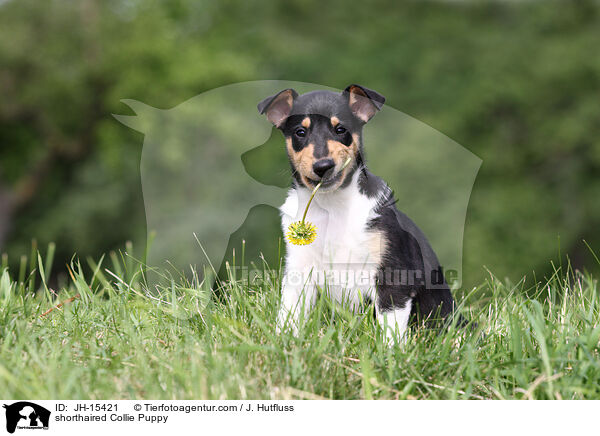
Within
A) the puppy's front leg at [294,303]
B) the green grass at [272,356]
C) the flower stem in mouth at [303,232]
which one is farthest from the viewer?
the flower stem in mouth at [303,232]

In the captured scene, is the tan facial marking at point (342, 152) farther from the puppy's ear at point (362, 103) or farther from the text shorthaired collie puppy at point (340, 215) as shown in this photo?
the puppy's ear at point (362, 103)

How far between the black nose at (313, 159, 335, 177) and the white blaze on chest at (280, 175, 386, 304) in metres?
0.17

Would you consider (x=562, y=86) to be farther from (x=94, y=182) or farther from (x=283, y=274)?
(x=283, y=274)

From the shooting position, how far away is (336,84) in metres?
15.5

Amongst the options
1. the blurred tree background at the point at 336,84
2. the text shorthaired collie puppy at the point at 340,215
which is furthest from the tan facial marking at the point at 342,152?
the blurred tree background at the point at 336,84

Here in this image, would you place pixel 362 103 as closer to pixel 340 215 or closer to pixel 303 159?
pixel 303 159

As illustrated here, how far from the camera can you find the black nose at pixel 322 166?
10.9 feet

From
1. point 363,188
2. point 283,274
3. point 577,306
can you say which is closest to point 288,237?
point 283,274

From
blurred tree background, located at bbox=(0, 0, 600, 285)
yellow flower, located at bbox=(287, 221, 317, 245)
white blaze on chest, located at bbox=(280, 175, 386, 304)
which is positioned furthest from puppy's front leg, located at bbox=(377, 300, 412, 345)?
blurred tree background, located at bbox=(0, 0, 600, 285)

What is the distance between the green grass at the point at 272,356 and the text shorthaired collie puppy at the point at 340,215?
15 centimetres

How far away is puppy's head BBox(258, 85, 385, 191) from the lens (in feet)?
11.0

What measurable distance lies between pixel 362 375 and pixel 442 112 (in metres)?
16.2

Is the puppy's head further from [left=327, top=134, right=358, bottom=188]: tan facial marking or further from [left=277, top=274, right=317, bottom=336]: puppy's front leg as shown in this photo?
[left=277, top=274, right=317, bottom=336]: puppy's front leg
